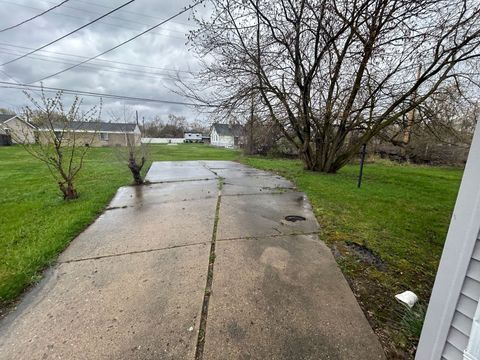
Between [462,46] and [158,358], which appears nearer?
[158,358]

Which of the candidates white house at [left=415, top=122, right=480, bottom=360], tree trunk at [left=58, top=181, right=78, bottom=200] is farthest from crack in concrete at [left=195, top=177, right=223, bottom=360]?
tree trunk at [left=58, top=181, right=78, bottom=200]

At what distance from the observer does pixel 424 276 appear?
2346mm

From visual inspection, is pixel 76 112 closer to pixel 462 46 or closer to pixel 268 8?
pixel 268 8

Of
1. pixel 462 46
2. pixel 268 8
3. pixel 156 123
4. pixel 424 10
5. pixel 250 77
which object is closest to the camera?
pixel 424 10

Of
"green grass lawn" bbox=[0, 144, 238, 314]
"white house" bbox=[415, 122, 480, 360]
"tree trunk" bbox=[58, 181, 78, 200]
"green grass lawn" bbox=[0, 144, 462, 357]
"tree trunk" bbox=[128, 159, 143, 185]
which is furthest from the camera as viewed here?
"tree trunk" bbox=[128, 159, 143, 185]

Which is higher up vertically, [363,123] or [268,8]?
[268,8]

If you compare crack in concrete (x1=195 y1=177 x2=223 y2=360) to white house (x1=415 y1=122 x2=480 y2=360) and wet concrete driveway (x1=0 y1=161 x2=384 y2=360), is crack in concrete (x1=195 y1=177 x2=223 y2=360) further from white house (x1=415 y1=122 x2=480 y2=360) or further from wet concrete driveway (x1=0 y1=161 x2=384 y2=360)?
white house (x1=415 y1=122 x2=480 y2=360)

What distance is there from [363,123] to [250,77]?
14.5 ft

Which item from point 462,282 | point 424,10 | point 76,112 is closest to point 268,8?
point 424,10

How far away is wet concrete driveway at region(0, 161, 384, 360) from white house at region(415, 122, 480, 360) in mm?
461

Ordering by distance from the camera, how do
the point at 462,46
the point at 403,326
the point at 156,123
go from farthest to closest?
the point at 156,123, the point at 462,46, the point at 403,326

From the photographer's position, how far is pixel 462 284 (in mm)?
1147

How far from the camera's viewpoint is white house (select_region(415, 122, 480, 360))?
1.10m

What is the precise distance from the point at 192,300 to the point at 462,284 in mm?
1826
